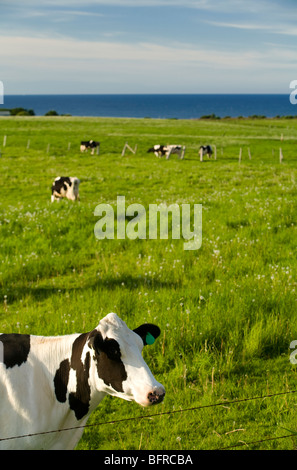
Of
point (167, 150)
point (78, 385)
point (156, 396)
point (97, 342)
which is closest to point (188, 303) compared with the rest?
point (78, 385)

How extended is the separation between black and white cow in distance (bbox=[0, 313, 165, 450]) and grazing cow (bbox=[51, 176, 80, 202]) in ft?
60.8

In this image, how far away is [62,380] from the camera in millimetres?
4672

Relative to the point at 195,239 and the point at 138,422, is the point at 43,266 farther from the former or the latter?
the point at 138,422

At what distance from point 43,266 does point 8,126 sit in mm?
67783

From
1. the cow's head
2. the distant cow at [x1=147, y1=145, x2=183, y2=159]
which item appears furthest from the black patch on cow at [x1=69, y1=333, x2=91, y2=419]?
the distant cow at [x1=147, y1=145, x2=183, y2=159]

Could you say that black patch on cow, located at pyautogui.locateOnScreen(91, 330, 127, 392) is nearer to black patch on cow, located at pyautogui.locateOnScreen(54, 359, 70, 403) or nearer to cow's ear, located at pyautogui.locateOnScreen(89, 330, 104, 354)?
cow's ear, located at pyautogui.locateOnScreen(89, 330, 104, 354)

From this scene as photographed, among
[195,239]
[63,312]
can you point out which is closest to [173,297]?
[63,312]

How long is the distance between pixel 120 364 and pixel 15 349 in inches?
49.4

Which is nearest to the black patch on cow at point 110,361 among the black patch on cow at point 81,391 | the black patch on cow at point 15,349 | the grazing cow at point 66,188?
the black patch on cow at point 81,391

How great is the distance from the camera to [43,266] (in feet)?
38.7

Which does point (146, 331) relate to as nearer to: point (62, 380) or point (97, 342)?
point (97, 342)

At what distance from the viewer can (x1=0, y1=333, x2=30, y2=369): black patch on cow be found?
4637 mm

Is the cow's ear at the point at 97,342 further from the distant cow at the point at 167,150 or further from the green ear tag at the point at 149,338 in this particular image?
the distant cow at the point at 167,150

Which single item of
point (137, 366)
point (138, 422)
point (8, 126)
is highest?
point (8, 126)
